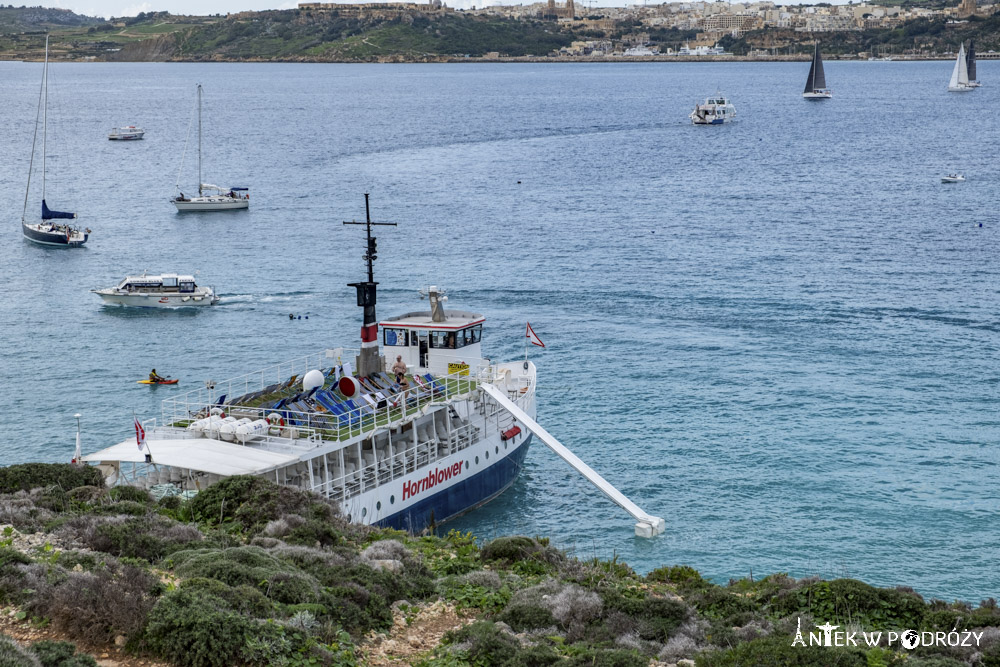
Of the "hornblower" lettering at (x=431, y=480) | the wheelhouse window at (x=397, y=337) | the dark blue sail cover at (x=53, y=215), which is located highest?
the dark blue sail cover at (x=53, y=215)

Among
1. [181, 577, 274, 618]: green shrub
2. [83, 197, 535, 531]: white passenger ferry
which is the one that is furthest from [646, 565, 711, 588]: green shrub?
[181, 577, 274, 618]: green shrub

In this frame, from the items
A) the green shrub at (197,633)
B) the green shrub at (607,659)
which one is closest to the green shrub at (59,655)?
the green shrub at (197,633)

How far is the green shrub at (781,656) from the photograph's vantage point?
675 inches

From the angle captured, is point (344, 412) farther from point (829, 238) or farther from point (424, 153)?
point (424, 153)

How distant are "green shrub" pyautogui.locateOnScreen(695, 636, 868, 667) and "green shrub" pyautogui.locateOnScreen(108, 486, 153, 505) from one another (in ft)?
48.9

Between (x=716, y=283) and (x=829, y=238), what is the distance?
20.0m

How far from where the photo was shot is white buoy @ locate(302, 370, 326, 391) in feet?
111

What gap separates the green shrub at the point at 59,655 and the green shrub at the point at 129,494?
34.1 ft

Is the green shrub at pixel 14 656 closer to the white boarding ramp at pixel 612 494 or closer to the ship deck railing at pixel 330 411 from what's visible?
the ship deck railing at pixel 330 411

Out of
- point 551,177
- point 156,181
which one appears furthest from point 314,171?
point 551,177

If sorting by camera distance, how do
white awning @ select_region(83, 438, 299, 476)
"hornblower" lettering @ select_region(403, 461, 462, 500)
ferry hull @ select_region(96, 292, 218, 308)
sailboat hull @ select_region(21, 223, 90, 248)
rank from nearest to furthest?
white awning @ select_region(83, 438, 299, 476) < "hornblower" lettering @ select_region(403, 461, 462, 500) < ferry hull @ select_region(96, 292, 218, 308) < sailboat hull @ select_region(21, 223, 90, 248)

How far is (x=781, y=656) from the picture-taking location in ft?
57.3

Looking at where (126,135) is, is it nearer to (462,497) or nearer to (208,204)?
(208,204)

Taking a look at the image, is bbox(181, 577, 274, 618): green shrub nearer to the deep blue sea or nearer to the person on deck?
the deep blue sea
